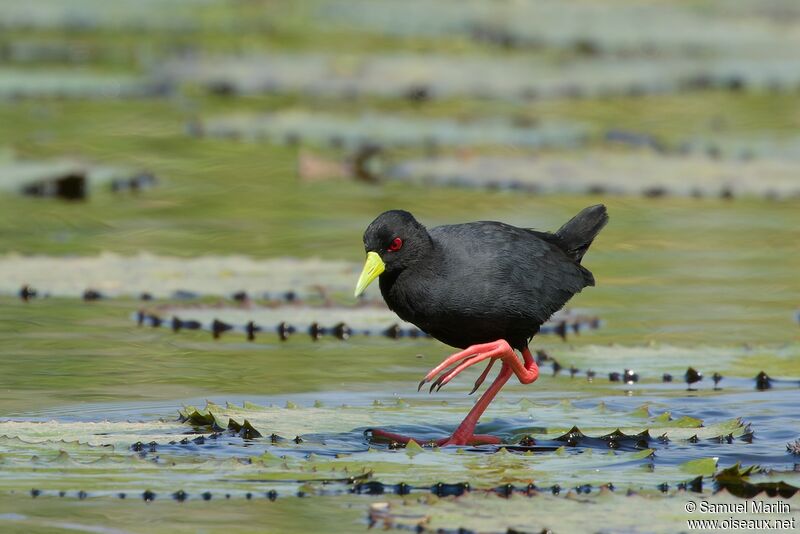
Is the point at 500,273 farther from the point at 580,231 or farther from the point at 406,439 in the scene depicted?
the point at 580,231

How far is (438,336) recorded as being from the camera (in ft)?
18.4

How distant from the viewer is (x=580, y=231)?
643 centimetres

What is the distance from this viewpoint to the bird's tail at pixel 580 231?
6379 millimetres

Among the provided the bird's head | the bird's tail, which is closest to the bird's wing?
the bird's head

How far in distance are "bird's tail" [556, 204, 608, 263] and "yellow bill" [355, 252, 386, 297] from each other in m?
1.12

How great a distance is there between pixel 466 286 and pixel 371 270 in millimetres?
337

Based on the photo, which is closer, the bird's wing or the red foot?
the red foot

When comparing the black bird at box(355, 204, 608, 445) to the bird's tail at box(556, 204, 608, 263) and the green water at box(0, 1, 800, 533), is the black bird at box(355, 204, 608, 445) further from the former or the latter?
the bird's tail at box(556, 204, 608, 263)

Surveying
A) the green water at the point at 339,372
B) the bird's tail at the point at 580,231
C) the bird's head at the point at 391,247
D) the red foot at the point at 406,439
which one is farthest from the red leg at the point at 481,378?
the bird's tail at the point at 580,231

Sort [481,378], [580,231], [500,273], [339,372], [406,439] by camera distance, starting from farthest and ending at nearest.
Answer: [580,231]
[339,372]
[481,378]
[500,273]
[406,439]

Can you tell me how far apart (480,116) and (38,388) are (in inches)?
303

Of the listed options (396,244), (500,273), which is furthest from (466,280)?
(396,244)

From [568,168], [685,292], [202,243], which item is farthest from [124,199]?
[685,292]

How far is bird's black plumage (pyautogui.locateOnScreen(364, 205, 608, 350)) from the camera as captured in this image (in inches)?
215
